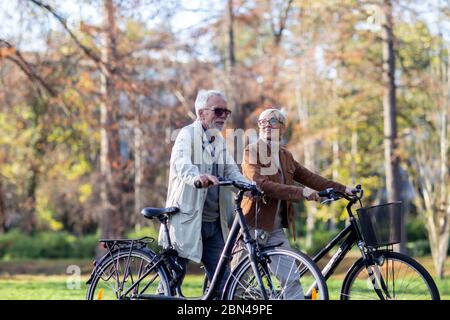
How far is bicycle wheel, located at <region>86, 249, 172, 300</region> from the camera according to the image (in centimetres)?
561

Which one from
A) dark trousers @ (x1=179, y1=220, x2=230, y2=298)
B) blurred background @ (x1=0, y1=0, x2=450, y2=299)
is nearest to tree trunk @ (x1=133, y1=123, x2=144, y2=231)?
blurred background @ (x1=0, y1=0, x2=450, y2=299)

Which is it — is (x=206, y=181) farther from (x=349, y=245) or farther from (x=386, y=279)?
(x=386, y=279)

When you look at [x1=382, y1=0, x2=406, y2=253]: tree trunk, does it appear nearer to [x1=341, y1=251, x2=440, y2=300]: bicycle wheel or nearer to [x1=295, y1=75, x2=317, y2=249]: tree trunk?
[x1=295, y1=75, x2=317, y2=249]: tree trunk

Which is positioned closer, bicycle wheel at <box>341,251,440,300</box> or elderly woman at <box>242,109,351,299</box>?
bicycle wheel at <box>341,251,440,300</box>

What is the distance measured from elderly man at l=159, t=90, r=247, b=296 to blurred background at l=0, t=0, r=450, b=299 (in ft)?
18.3

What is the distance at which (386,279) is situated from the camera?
5504 mm

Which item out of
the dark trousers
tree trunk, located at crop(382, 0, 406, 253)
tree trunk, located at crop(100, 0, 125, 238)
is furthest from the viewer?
tree trunk, located at crop(382, 0, 406, 253)

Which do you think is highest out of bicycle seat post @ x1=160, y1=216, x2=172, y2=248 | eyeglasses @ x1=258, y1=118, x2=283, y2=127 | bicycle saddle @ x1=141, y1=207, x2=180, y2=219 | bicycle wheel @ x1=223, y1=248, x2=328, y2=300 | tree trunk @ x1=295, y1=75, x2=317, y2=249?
tree trunk @ x1=295, y1=75, x2=317, y2=249

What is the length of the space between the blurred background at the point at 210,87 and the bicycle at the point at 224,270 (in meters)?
5.31

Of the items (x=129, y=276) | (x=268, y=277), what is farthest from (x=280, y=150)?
(x=129, y=276)

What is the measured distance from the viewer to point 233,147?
58.6 ft

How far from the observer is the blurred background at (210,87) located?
15.3 meters

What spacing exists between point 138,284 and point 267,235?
1.00m

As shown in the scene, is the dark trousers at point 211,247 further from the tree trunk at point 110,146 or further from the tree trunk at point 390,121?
the tree trunk at point 390,121
